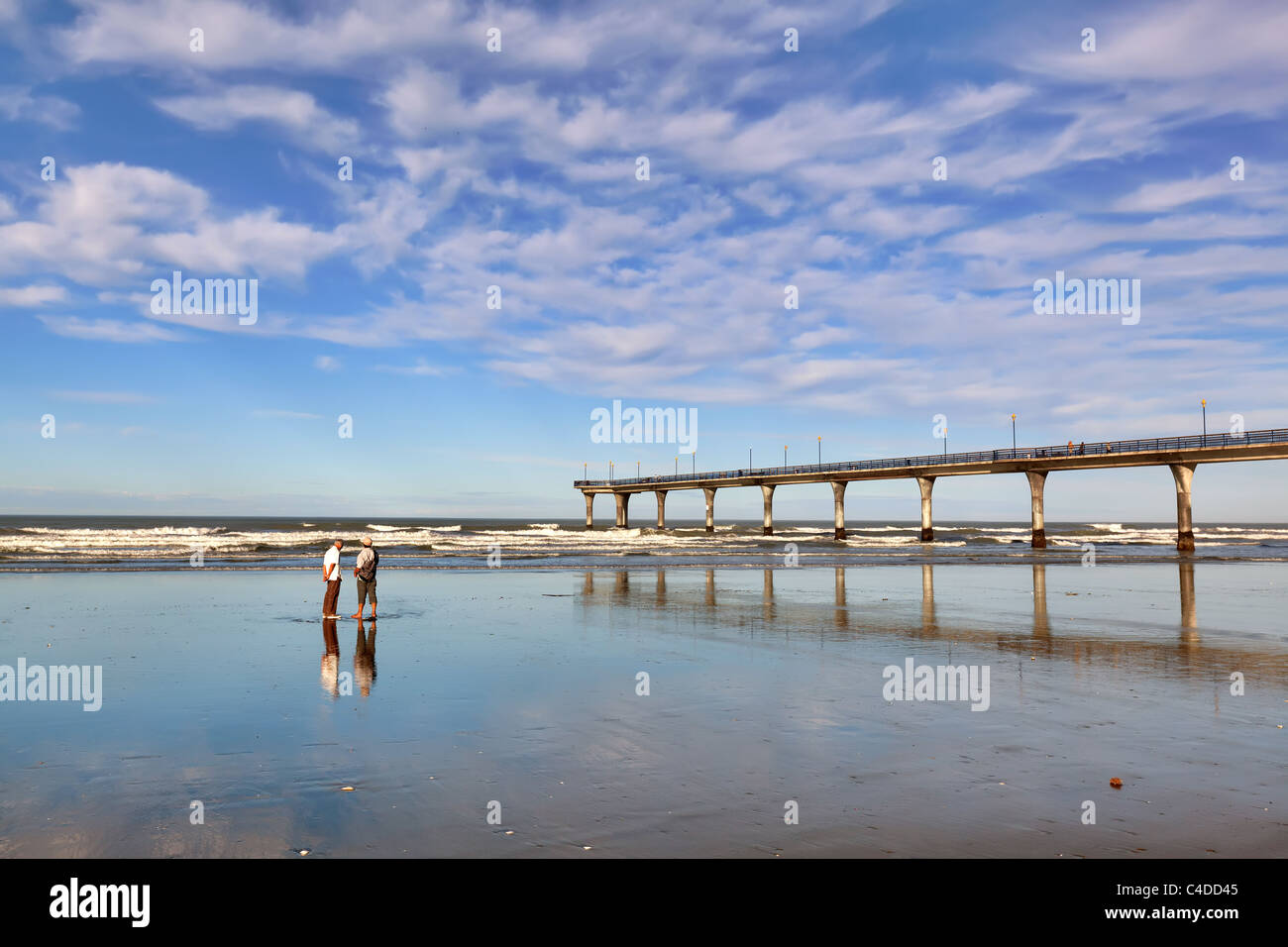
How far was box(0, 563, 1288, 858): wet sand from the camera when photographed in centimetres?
555

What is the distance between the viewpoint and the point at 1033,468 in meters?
65.1

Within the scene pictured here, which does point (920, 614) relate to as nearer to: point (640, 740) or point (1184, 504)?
point (640, 740)

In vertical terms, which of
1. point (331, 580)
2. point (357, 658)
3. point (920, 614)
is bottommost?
point (920, 614)

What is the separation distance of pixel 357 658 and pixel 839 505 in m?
75.5

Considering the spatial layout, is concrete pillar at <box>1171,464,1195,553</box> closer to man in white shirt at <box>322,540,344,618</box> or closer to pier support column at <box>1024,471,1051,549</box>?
pier support column at <box>1024,471,1051,549</box>

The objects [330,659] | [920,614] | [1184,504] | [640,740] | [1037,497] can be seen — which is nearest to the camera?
[640,740]

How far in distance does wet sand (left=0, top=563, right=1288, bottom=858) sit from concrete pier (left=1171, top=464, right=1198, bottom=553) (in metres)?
40.6

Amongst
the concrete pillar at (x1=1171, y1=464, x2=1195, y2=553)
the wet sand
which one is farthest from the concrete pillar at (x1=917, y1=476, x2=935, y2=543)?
the wet sand

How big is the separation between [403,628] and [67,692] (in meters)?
6.68

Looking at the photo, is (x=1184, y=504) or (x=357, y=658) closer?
(x=357, y=658)

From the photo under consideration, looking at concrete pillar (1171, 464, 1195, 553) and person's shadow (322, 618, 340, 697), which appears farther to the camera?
concrete pillar (1171, 464, 1195, 553)

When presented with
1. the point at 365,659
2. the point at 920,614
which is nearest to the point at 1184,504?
the point at 920,614

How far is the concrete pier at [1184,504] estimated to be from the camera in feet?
172
